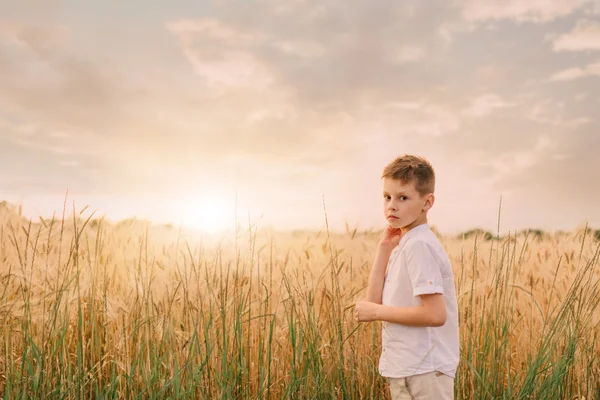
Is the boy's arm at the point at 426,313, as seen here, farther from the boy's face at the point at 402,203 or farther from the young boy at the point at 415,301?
the boy's face at the point at 402,203

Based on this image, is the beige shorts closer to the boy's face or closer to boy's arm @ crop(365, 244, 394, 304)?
boy's arm @ crop(365, 244, 394, 304)

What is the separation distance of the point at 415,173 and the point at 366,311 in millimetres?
544

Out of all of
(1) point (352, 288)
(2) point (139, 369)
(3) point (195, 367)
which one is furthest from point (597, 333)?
(2) point (139, 369)

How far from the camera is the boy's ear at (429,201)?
7.40ft

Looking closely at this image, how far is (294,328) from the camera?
3059 millimetres

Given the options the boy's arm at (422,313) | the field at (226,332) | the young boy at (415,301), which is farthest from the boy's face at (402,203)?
the field at (226,332)

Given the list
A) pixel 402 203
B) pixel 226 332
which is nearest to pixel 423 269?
pixel 402 203

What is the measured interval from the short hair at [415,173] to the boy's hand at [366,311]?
459 mm

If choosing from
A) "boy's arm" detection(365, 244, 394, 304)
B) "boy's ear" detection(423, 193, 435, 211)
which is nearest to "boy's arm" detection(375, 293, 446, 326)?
"boy's arm" detection(365, 244, 394, 304)

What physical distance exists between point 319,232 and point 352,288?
0.53 m

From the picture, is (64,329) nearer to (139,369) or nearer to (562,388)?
(139,369)

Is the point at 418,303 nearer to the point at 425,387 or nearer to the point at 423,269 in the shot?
the point at 423,269

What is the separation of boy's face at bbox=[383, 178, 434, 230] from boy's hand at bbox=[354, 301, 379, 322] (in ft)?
1.01

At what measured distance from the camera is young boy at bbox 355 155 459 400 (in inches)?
83.3
